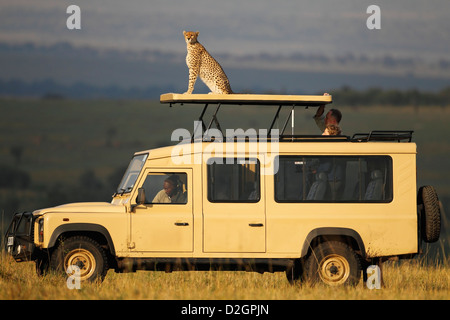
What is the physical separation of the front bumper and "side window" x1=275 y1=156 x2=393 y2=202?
343 cm

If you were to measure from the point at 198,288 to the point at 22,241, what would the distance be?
8.28ft

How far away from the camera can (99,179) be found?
114750 millimetres

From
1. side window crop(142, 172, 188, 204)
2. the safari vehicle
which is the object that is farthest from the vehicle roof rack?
side window crop(142, 172, 188, 204)

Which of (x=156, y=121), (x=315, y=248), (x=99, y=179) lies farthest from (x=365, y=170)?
(x=156, y=121)

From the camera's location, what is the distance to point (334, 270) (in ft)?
43.7

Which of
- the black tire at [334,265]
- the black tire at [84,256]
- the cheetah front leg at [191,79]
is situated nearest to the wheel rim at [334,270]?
the black tire at [334,265]

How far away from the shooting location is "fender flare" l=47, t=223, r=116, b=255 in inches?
504

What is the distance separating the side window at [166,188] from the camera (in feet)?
42.9

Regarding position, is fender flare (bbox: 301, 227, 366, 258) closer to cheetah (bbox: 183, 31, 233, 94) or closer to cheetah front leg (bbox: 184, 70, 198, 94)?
cheetah (bbox: 183, 31, 233, 94)

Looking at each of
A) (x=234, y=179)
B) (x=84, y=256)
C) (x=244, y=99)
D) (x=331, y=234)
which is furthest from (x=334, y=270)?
(x=84, y=256)

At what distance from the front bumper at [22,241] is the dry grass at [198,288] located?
1.23 feet

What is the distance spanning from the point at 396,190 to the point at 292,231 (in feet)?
5.18
